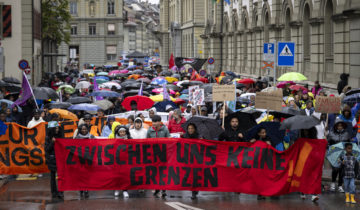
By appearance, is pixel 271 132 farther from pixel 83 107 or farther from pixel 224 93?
pixel 83 107

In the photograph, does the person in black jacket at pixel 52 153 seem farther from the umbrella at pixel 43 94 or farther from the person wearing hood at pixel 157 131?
the umbrella at pixel 43 94

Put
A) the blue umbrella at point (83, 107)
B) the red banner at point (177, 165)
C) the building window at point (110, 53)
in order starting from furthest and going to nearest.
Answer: the building window at point (110, 53) → the blue umbrella at point (83, 107) → the red banner at point (177, 165)

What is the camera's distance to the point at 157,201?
13.7 m

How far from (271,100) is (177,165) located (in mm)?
3204

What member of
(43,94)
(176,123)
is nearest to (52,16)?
(43,94)

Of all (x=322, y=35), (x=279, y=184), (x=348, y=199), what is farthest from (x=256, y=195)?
(x=322, y=35)

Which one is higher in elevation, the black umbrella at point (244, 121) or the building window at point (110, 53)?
the building window at point (110, 53)

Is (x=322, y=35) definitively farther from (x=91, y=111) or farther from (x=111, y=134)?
(x=111, y=134)

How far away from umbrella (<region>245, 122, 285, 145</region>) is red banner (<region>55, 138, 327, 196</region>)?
31 centimetres

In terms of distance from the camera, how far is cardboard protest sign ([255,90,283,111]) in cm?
1609

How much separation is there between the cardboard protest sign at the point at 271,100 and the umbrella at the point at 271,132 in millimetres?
1325

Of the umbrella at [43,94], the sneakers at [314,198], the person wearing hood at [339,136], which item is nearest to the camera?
the sneakers at [314,198]

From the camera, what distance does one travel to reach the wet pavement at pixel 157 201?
518 inches

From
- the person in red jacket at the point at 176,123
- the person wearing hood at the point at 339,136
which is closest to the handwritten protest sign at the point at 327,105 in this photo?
the person wearing hood at the point at 339,136
